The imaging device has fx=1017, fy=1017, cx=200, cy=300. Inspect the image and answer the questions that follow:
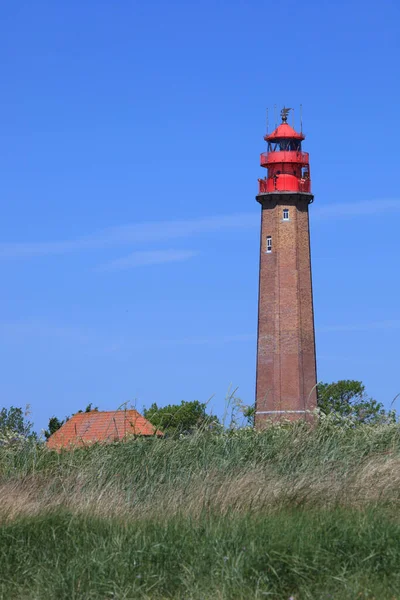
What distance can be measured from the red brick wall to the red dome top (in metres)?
4.35

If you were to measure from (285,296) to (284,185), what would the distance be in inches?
272

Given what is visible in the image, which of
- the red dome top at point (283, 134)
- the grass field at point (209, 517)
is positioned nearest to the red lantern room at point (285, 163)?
the red dome top at point (283, 134)

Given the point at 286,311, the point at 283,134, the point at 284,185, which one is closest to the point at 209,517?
the point at 286,311

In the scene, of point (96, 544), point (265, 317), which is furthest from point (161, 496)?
point (265, 317)

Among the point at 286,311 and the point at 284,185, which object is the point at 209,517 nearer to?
the point at 286,311

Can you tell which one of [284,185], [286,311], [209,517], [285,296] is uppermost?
[284,185]

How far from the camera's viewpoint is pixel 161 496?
1080cm

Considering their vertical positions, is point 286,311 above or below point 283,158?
below

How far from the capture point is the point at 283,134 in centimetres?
6041

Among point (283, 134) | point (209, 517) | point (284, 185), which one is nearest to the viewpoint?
point (209, 517)

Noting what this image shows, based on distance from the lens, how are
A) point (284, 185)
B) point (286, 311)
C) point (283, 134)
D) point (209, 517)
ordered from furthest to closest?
point (283, 134)
point (284, 185)
point (286, 311)
point (209, 517)

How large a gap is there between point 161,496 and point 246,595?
11.2ft

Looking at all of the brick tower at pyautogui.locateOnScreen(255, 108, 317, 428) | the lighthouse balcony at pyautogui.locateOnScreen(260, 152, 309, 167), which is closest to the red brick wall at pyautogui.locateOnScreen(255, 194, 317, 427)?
the brick tower at pyautogui.locateOnScreen(255, 108, 317, 428)

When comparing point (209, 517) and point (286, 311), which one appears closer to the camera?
point (209, 517)
